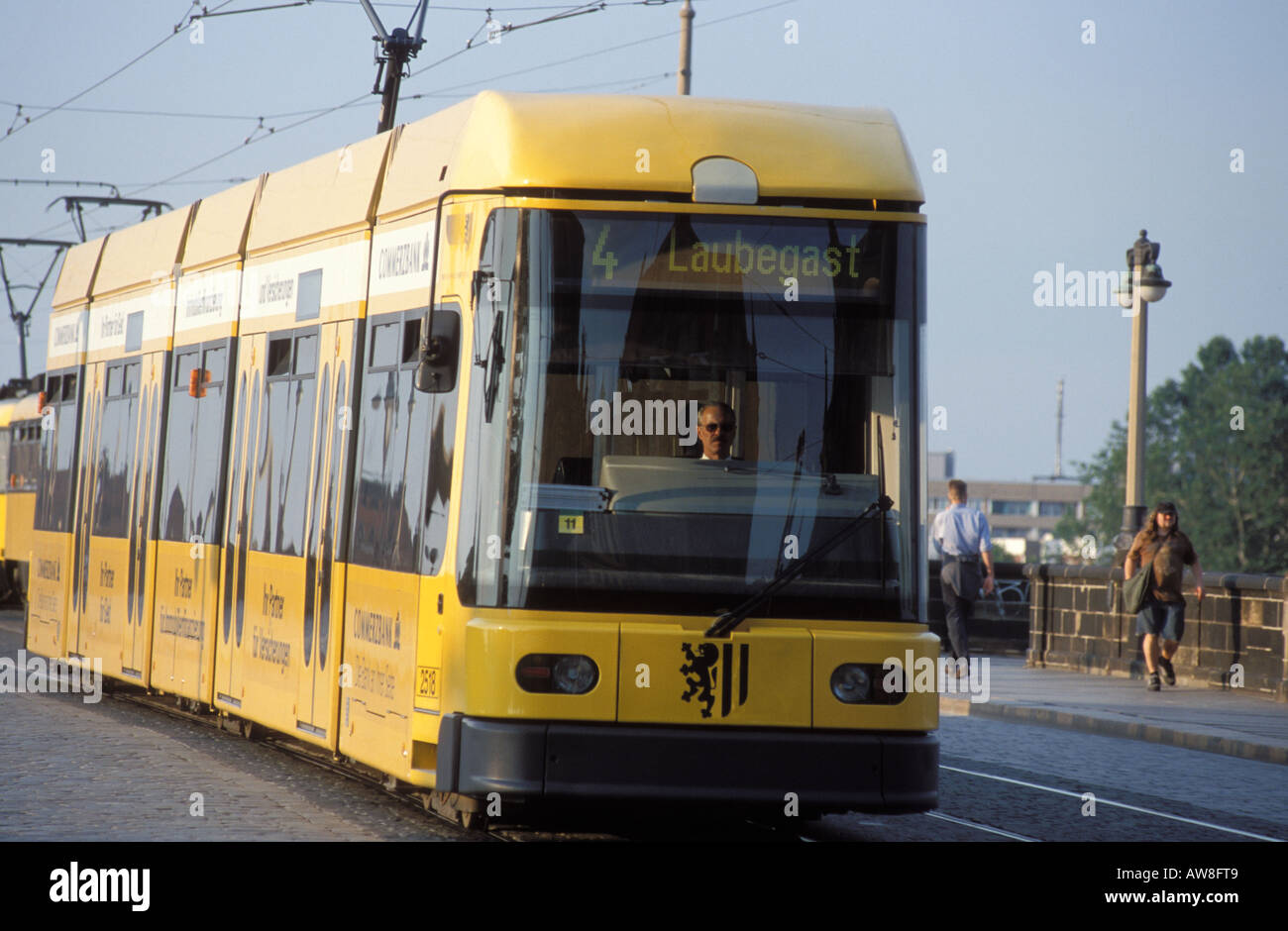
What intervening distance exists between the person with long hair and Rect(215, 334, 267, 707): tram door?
9692 mm

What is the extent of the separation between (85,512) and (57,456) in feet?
4.89

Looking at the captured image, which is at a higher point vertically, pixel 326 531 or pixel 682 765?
pixel 326 531

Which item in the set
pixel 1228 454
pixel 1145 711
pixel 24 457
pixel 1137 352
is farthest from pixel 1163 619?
pixel 1228 454

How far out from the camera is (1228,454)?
329 feet

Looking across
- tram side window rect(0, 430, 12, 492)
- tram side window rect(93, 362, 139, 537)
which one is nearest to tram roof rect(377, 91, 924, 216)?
tram side window rect(93, 362, 139, 537)

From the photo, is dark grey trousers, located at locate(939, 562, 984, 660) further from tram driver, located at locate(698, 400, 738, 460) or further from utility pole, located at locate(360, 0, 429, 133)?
tram driver, located at locate(698, 400, 738, 460)

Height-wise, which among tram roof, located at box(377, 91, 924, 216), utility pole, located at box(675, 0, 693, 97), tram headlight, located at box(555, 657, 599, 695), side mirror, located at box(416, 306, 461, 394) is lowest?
tram headlight, located at box(555, 657, 599, 695)

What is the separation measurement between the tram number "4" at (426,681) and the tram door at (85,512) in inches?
294

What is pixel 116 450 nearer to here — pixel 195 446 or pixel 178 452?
pixel 178 452

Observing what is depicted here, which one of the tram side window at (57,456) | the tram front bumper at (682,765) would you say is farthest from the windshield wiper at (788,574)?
the tram side window at (57,456)

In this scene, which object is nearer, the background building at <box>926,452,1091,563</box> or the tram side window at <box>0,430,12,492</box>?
the tram side window at <box>0,430,12,492</box>

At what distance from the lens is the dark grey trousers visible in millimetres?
19484

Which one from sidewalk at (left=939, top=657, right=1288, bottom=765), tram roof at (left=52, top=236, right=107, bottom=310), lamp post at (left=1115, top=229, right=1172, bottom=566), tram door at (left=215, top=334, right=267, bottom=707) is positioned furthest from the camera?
lamp post at (left=1115, top=229, right=1172, bottom=566)
